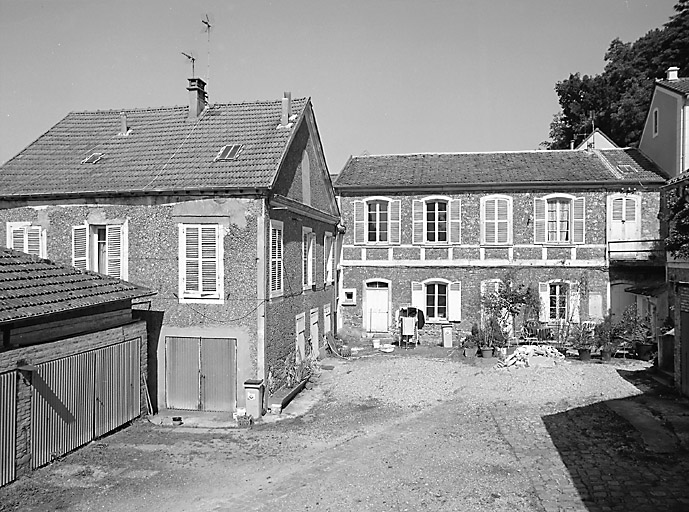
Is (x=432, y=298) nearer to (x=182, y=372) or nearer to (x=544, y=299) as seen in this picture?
(x=544, y=299)

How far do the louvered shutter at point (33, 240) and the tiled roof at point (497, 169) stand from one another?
40.5 ft

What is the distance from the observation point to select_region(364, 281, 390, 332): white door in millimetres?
25188

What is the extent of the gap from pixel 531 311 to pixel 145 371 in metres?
14.3

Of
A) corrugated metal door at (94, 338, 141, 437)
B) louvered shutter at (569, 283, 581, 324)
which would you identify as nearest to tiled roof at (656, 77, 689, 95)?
louvered shutter at (569, 283, 581, 324)

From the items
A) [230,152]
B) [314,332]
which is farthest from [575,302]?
[230,152]

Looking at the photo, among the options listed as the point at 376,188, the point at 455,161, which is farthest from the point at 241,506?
the point at 455,161

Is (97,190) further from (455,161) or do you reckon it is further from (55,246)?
(455,161)

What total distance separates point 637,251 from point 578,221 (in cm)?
247

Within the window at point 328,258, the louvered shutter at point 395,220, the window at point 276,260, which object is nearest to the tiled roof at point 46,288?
the window at point 276,260

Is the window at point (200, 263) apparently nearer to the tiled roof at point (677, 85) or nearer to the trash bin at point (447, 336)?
the trash bin at point (447, 336)

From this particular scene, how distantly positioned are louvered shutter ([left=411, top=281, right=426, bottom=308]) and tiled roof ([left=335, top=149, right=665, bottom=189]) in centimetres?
419

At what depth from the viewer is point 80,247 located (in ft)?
52.0

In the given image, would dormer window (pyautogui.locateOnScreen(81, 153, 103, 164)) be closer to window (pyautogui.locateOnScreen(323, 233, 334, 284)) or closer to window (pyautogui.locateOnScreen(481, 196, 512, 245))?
window (pyautogui.locateOnScreen(323, 233, 334, 284))

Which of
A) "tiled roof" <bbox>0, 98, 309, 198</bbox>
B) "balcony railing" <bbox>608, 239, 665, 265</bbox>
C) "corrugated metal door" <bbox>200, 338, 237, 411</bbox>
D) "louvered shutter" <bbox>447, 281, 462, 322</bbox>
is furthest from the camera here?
"louvered shutter" <bbox>447, 281, 462, 322</bbox>
